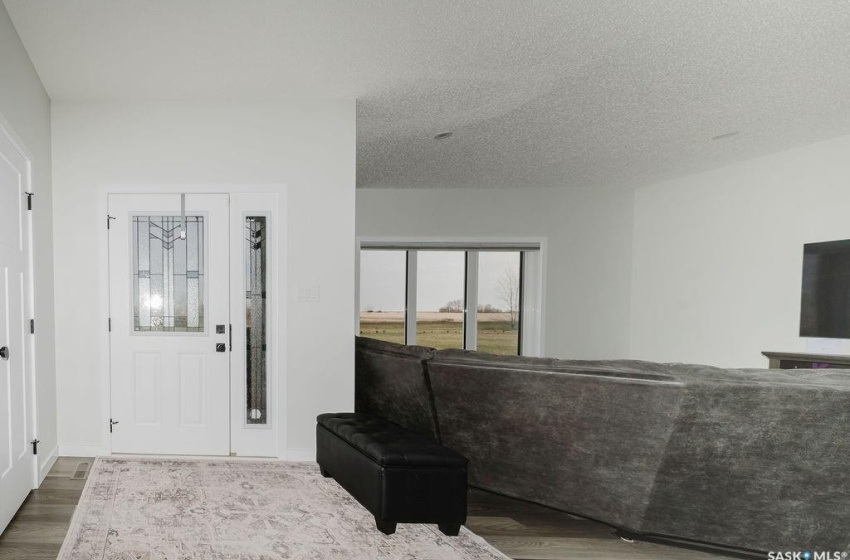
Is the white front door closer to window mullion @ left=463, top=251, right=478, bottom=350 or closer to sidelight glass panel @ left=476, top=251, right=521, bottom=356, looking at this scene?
window mullion @ left=463, top=251, right=478, bottom=350

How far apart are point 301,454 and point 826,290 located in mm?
4721

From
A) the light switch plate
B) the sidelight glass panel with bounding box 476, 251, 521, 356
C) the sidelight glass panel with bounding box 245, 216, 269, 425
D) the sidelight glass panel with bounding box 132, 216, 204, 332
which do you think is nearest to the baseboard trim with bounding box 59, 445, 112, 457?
the sidelight glass panel with bounding box 132, 216, 204, 332

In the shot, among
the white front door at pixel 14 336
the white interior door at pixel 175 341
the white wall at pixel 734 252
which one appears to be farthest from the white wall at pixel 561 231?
the white front door at pixel 14 336

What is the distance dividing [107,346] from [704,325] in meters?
5.91

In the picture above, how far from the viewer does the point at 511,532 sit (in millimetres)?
2463

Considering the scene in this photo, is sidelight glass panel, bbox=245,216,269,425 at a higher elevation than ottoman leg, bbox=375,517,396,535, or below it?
higher

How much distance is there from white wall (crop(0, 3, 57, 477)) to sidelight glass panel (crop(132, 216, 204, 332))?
0.52 m

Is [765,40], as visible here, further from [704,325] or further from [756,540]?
[704,325]

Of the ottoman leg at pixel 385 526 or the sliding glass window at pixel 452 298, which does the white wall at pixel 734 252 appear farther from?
the ottoman leg at pixel 385 526

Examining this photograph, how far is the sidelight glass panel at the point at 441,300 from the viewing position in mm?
6684

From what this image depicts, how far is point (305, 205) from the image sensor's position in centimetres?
343

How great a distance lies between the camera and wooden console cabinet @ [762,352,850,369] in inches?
152

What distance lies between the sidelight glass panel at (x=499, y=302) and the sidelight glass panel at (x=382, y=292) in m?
1.16

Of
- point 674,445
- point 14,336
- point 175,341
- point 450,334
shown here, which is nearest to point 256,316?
point 175,341
